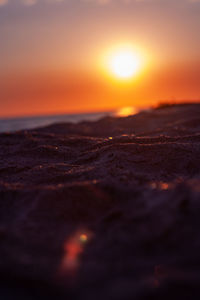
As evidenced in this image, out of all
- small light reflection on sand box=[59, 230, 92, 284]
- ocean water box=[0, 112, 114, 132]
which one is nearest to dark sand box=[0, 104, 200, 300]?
small light reflection on sand box=[59, 230, 92, 284]

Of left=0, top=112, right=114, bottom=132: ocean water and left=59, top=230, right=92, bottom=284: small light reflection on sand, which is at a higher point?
left=0, top=112, right=114, bottom=132: ocean water

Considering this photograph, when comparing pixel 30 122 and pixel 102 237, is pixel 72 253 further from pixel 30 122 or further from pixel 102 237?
pixel 30 122

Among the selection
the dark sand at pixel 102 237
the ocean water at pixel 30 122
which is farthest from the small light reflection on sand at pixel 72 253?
the ocean water at pixel 30 122

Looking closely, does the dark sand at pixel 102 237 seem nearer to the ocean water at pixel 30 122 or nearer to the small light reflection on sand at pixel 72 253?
the small light reflection on sand at pixel 72 253

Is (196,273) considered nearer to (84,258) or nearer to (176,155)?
(84,258)

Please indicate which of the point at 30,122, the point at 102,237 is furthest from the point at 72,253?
the point at 30,122

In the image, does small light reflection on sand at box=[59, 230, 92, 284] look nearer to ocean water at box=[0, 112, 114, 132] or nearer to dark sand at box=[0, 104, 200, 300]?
dark sand at box=[0, 104, 200, 300]

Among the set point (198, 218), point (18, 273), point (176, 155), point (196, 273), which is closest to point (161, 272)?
point (196, 273)

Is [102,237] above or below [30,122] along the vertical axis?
below

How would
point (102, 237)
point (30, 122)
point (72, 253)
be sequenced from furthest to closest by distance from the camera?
point (30, 122) < point (102, 237) < point (72, 253)
